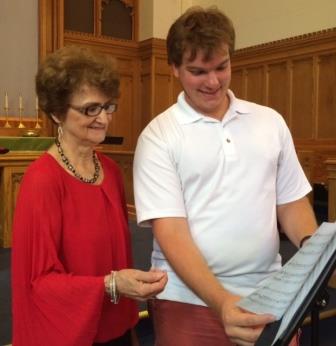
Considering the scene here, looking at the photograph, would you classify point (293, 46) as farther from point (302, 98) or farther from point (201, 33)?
point (201, 33)

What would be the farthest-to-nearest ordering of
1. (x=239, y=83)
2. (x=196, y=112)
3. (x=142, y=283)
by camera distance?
(x=239, y=83) → (x=196, y=112) → (x=142, y=283)

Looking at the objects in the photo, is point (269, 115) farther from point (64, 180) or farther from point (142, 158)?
point (64, 180)

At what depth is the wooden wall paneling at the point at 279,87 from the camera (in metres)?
7.22

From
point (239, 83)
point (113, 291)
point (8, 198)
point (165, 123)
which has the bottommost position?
point (8, 198)

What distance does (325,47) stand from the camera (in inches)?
261

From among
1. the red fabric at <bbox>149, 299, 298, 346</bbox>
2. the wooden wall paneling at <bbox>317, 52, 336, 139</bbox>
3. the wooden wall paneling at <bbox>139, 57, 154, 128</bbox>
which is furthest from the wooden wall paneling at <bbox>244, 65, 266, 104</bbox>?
the red fabric at <bbox>149, 299, 298, 346</bbox>

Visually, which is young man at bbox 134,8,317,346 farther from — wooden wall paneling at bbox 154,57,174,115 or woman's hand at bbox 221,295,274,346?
wooden wall paneling at bbox 154,57,174,115

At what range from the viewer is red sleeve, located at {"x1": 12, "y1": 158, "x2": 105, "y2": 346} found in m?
1.29

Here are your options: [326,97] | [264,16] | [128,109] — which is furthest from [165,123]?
[128,109]

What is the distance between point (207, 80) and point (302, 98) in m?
5.96

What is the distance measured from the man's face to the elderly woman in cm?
23

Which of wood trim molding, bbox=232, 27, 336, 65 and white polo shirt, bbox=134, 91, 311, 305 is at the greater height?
wood trim molding, bbox=232, 27, 336, 65

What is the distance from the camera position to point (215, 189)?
4.49 ft

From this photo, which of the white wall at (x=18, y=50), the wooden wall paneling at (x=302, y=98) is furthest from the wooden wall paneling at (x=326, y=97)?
the white wall at (x=18, y=50)
